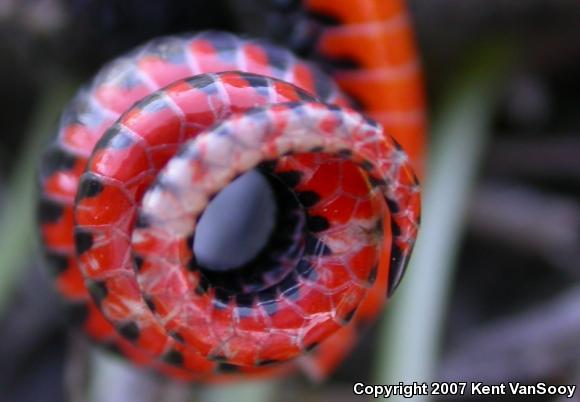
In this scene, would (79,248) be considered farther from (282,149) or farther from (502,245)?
(502,245)

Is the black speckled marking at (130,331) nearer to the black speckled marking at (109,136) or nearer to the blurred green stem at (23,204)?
the black speckled marking at (109,136)

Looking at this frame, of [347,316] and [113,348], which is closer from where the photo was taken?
[347,316]

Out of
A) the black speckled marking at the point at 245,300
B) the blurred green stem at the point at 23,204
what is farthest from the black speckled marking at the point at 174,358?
the blurred green stem at the point at 23,204

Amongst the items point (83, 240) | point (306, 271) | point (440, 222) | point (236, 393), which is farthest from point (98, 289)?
point (440, 222)

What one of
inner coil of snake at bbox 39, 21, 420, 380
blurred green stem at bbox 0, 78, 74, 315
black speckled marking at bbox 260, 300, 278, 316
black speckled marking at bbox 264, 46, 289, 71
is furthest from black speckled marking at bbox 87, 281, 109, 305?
blurred green stem at bbox 0, 78, 74, 315

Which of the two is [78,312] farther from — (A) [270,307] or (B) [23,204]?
(B) [23,204]

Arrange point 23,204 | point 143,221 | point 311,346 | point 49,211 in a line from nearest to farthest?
point 143,221 → point 311,346 → point 49,211 → point 23,204
